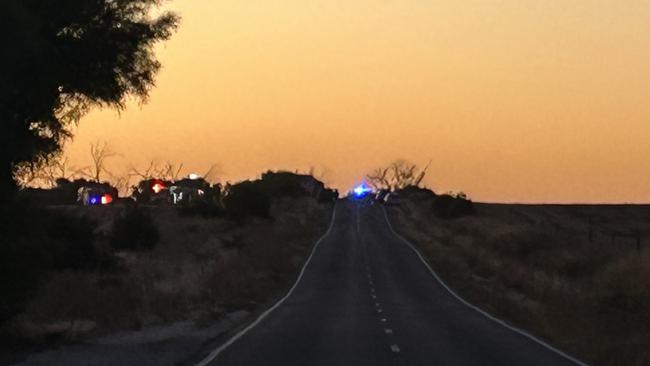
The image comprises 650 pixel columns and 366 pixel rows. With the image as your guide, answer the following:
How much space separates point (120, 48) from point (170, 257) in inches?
1562

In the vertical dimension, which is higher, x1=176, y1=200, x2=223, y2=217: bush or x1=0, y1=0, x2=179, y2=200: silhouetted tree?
x1=176, y1=200, x2=223, y2=217: bush

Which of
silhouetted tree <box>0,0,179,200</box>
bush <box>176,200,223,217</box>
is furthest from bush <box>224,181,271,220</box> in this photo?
silhouetted tree <box>0,0,179,200</box>

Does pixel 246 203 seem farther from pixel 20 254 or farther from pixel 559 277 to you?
pixel 20 254

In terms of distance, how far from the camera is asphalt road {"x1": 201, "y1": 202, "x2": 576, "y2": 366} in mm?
20953

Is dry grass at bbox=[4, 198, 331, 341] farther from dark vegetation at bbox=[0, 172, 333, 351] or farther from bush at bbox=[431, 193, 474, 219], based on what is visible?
bush at bbox=[431, 193, 474, 219]

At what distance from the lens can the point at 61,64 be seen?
22.6 m

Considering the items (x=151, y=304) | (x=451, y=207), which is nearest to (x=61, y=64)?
(x=151, y=304)

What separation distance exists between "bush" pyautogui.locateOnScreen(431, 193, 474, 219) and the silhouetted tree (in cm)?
11637

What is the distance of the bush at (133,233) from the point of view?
69.2 meters

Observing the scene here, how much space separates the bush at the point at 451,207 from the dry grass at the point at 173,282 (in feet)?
160

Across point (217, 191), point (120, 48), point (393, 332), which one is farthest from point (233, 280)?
point (217, 191)

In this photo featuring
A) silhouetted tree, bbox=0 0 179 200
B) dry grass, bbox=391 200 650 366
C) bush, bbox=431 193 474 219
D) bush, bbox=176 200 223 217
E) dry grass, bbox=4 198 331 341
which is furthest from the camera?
bush, bbox=431 193 474 219

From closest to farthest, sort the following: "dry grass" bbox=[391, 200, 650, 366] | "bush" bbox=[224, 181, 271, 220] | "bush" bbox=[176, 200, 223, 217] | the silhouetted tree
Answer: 1. the silhouetted tree
2. "dry grass" bbox=[391, 200, 650, 366]
3. "bush" bbox=[176, 200, 223, 217]
4. "bush" bbox=[224, 181, 271, 220]

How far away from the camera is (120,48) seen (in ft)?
79.4
